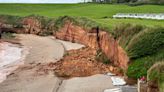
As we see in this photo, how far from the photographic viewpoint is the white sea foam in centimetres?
4076

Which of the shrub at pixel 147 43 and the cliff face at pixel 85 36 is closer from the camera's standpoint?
the shrub at pixel 147 43

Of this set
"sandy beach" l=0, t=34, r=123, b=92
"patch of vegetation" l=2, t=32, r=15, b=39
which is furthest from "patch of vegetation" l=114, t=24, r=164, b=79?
"patch of vegetation" l=2, t=32, r=15, b=39

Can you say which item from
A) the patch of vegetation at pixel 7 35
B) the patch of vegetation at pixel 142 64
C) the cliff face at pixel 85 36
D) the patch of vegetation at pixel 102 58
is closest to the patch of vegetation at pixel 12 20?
the cliff face at pixel 85 36

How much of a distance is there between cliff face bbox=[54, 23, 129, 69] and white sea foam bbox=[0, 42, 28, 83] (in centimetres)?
665

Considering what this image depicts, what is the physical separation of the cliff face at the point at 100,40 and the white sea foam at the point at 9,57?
6.65 metres

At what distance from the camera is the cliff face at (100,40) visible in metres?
34.8

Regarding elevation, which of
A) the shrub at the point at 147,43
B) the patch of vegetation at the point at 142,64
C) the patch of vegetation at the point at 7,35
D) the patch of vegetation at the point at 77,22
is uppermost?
the shrub at the point at 147,43

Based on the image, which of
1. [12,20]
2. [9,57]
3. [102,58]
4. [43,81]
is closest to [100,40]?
[102,58]

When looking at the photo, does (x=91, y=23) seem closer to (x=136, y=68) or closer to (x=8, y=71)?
(x=8, y=71)

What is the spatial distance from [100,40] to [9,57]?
36.3 feet

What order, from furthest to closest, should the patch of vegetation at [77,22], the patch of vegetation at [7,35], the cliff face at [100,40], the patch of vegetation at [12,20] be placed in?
the patch of vegetation at [12,20] → the patch of vegetation at [7,35] → the patch of vegetation at [77,22] → the cliff face at [100,40]

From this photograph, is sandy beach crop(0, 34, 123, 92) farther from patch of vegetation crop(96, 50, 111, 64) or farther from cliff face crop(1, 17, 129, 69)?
patch of vegetation crop(96, 50, 111, 64)

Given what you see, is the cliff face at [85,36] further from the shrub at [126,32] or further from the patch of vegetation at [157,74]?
the patch of vegetation at [157,74]

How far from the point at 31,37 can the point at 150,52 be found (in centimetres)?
4227
